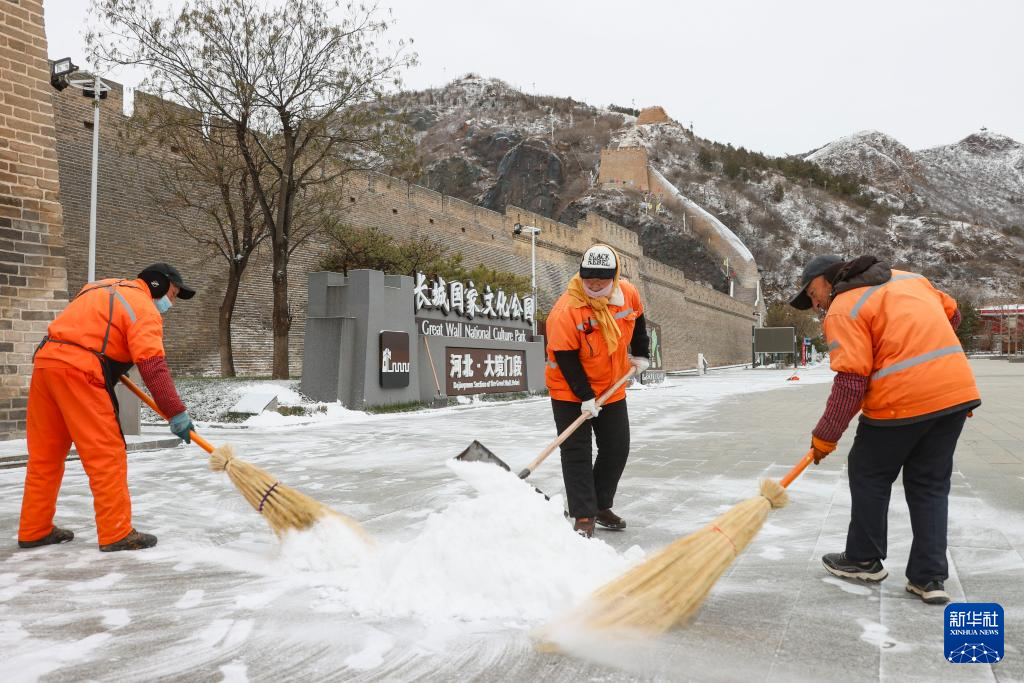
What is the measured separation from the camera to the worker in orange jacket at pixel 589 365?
13.2 feet

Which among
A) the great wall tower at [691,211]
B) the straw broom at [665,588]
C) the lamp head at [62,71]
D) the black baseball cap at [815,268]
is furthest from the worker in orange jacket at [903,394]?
the great wall tower at [691,211]

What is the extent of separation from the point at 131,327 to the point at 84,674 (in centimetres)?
199

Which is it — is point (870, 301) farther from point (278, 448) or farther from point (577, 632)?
point (278, 448)

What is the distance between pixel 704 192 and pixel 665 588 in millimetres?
100765

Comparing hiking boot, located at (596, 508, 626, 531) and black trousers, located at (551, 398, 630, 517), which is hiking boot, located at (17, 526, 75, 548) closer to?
black trousers, located at (551, 398, 630, 517)

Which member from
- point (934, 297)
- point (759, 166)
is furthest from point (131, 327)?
point (759, 166)

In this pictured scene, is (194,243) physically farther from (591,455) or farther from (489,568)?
(489,568)

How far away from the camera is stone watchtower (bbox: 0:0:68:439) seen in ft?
30.3

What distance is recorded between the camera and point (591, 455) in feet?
13.7

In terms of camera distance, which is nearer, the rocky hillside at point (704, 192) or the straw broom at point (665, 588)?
the straw broom at point (665, 588)

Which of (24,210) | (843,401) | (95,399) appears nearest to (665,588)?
(843,401)

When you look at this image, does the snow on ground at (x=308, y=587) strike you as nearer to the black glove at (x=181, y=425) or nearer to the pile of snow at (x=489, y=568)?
the pile of snow at (x=489, y=568)

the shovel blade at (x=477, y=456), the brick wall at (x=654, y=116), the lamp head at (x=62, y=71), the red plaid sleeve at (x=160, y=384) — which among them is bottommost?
the shovel blade at (x=477, y=456)

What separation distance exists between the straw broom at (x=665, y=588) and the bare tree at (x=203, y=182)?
56.9ft
